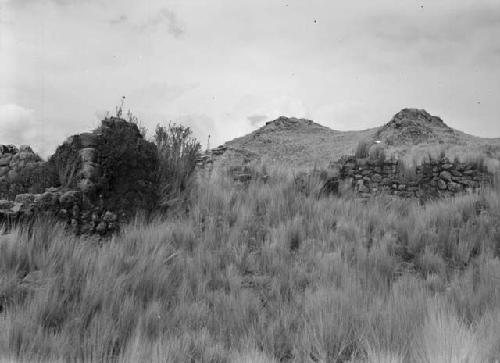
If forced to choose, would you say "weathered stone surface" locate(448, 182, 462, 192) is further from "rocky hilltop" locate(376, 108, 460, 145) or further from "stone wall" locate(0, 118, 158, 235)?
"rocky hilltop" locate(376, 108, 460, 145)

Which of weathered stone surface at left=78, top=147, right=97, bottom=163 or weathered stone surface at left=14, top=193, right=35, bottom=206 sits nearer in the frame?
weathered stone surface at left=14, top=193, right=35, bottom=206

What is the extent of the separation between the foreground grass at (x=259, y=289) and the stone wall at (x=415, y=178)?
2306mm

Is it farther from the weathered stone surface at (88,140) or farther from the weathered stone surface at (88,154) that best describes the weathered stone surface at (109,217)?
the weathered stone surface at (88,140)

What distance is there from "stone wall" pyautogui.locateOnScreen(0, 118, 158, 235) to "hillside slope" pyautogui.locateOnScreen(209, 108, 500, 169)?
1042 centimetres

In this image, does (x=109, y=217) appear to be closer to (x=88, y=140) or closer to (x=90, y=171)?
(x=90, y=171)

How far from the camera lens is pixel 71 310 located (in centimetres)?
394

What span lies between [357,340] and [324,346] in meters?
0.30

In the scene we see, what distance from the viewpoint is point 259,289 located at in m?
5.09

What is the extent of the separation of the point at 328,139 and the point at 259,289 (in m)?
24.2

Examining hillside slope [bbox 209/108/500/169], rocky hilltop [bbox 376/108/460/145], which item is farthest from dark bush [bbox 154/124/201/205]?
rocky hilltop [bbox 376/108/460/145]

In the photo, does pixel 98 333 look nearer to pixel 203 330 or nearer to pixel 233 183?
pixel 203 330

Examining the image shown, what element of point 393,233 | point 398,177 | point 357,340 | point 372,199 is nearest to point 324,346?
point 357,340

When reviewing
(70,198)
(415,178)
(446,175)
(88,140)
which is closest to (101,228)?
(70,198)

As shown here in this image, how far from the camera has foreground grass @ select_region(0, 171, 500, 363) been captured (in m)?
3.29
